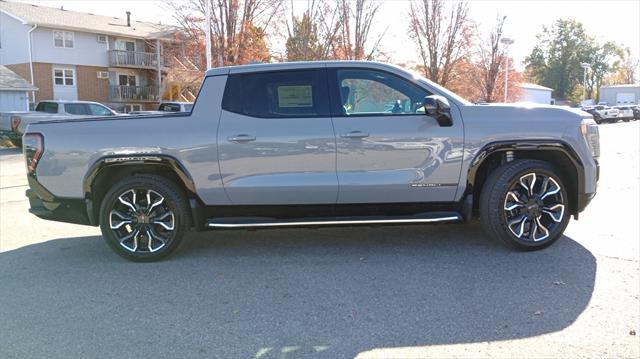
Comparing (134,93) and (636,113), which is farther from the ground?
(134,93)

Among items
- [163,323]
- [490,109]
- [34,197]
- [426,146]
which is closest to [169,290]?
[163,323]

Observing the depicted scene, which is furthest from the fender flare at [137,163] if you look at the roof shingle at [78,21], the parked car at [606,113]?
the parked car at [606,113]

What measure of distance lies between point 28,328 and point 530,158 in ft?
15.4

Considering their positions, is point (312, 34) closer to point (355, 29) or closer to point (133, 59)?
point (355, 29)

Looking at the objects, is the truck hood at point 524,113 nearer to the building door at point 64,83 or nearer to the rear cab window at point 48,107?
the rear cab window at point 48,107

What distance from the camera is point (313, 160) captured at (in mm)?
4992

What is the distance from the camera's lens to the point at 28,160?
5.15 metres

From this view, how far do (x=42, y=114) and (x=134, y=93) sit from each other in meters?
19.8

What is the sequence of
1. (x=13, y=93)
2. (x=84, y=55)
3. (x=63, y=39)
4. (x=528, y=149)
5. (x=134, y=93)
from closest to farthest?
1. (x=528, y=149)
2. (x=13, y=93)
3. (x=63, y=39)
4. (x=84, y=55)
5. (x=134, y=93)

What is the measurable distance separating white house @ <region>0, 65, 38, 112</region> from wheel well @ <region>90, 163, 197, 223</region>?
29.1m

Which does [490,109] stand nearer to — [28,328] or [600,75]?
[28,328]

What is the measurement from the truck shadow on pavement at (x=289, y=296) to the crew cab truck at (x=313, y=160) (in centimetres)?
42

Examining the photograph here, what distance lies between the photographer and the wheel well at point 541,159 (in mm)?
5172

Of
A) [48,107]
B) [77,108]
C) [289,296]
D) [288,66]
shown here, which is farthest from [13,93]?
[289,296]
